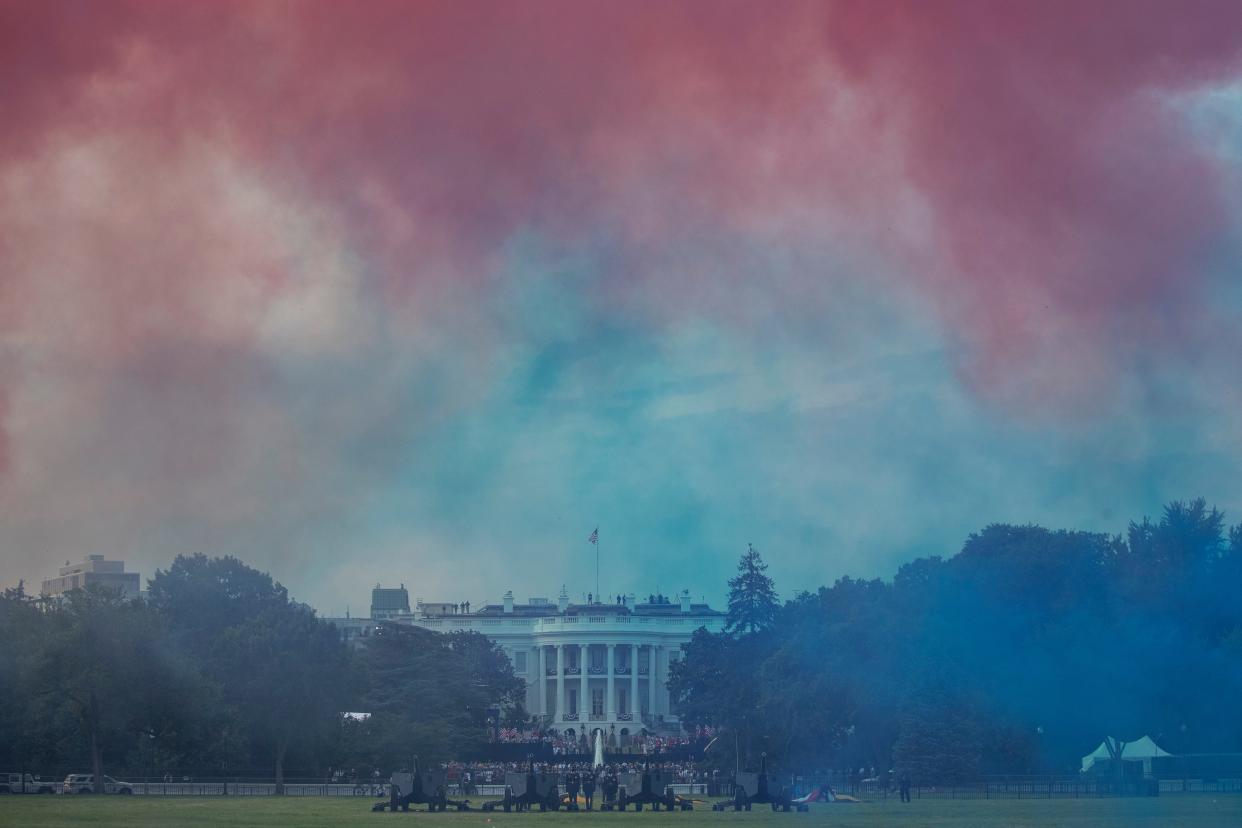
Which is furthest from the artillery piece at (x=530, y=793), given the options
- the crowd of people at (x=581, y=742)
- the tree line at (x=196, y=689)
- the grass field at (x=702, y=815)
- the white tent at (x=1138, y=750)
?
the crowd of people at (x=581, y=742)

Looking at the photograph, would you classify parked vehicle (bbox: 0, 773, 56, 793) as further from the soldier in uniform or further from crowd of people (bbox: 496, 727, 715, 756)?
crowd of people (bbox: 496, 727, 715, 756)

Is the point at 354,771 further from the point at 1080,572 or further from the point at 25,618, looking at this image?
the point at 1080,572

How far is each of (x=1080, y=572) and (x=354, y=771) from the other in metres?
41.1

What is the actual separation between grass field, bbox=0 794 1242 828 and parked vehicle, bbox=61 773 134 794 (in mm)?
14520

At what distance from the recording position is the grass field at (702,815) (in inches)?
2035

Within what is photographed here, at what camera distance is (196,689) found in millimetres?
90000

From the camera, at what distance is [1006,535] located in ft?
340

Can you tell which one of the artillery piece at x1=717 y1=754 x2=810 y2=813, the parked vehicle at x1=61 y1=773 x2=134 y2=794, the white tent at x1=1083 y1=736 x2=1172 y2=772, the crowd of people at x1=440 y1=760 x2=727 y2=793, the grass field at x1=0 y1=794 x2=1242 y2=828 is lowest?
the grass field at x1=0 y1=794 x2=1242 y2=828

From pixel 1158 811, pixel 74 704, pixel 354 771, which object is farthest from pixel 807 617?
pixel 1158 811

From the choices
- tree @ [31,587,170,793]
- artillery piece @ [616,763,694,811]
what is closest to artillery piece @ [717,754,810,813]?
artillery piece @ [616,763,694,811]

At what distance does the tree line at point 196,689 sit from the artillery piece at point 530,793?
28.8 meters

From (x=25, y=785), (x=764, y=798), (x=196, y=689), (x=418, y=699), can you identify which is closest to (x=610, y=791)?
(x=764, y=798)

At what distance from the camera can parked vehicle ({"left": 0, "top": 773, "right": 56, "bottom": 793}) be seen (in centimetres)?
8725

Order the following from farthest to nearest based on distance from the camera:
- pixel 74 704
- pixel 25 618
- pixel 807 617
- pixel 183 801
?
pixel 807 617 < pixel 25 618 < pixel 74 704 < pixel 183 801
